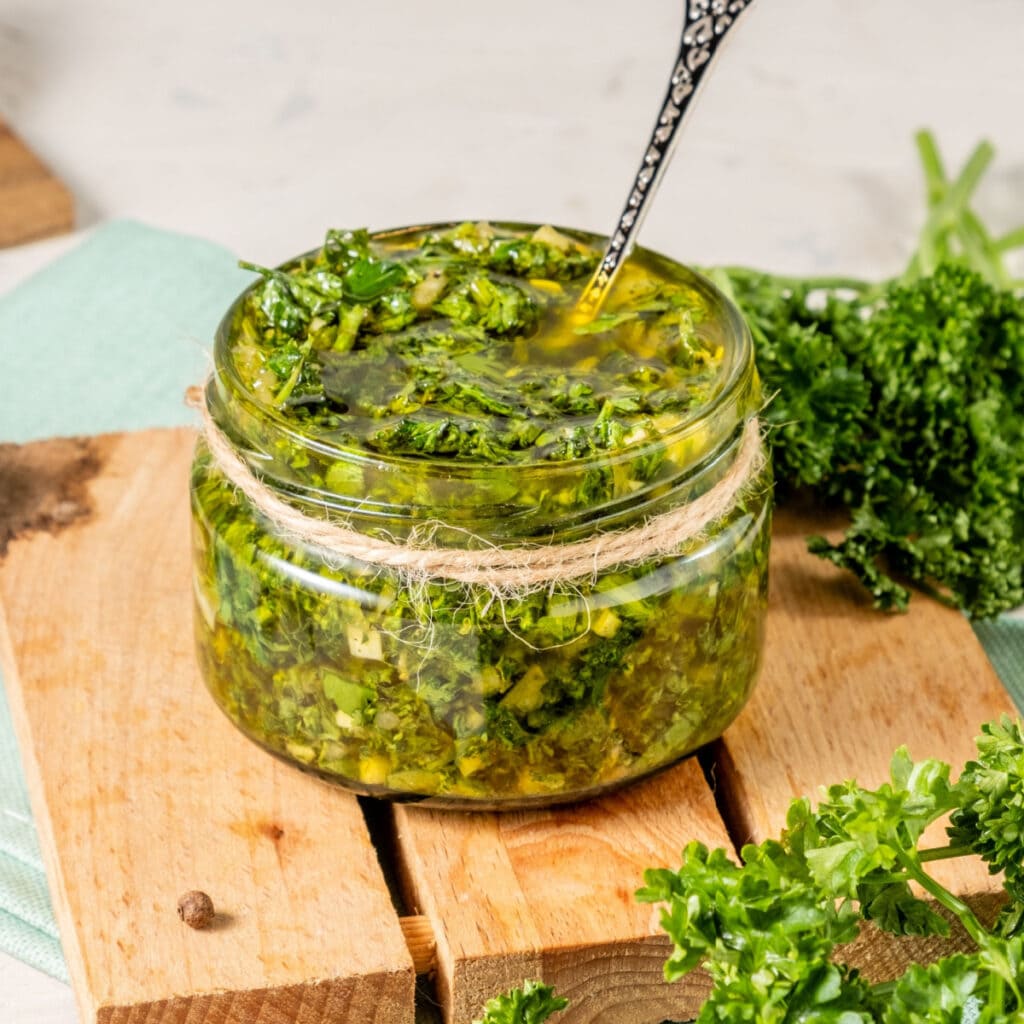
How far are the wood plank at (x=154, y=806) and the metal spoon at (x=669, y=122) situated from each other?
0.81 m

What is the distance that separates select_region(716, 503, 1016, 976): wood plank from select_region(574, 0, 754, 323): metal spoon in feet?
2.18

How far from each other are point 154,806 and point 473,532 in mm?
622

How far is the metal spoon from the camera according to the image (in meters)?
2.18

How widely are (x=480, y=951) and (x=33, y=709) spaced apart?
80 cm

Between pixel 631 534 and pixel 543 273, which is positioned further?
pixel 543 273

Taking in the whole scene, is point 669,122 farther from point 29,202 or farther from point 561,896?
point 29,202

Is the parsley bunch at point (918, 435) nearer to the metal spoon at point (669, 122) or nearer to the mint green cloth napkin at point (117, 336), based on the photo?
the mint green cloth napkin at point (117, 336)

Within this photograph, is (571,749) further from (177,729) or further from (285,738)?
(177,729)

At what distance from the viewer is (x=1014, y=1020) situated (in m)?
1.59

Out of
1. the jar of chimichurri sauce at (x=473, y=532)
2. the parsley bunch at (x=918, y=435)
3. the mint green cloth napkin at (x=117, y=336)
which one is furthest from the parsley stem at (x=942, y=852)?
the mint green cloth napkin at (x=117, y=336)

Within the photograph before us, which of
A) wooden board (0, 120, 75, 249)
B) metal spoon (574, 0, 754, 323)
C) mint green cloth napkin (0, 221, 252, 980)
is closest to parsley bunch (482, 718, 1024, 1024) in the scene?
metal spoon (574, 0, 754, 323)

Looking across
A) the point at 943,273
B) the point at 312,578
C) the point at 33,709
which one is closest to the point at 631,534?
the point at 312,578

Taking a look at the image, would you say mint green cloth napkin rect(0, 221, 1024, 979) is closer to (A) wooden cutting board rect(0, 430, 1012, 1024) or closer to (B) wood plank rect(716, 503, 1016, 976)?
(B) wood plank rect(716, 503, 1016, 976)

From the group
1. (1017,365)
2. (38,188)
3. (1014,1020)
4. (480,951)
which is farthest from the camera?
(38,188)
